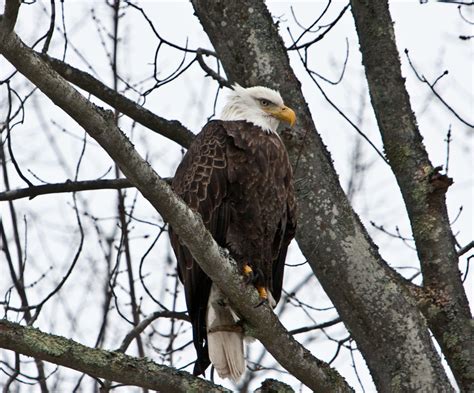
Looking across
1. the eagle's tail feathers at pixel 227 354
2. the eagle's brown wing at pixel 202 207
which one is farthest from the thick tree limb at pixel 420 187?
the eagle's tail feathers at pixel 227 354

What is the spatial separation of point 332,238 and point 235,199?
2.46 ft

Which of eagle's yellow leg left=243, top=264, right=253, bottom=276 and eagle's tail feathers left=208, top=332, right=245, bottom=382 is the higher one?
eagle's yellow leg left=243, top=264, right=253, bottom=276

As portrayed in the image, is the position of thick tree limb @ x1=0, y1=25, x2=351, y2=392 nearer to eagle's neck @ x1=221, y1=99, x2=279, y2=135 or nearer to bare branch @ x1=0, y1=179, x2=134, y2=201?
bare branch @ x1=0, y1=179, x2=134, y2=201

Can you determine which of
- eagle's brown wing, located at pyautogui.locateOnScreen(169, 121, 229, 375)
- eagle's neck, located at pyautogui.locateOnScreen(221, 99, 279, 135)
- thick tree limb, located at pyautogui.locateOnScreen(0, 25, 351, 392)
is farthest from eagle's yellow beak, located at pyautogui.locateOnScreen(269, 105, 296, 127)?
thick tree limb, located at pyautogui.locateOnScreen(0, 25, 351, 392)

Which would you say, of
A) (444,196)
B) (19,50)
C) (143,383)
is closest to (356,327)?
(444,196)

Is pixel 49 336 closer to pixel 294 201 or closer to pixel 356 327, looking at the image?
pixel 356 327

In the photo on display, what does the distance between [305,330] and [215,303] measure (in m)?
0.65

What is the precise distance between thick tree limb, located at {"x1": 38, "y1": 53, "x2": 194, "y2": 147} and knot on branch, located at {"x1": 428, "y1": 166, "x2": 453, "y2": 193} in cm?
133

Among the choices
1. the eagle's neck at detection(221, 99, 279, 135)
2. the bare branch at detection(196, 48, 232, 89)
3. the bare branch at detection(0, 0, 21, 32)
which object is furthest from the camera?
the bare branch at detection(196, 48, 232, 89)

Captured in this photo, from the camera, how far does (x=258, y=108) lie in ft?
16.1

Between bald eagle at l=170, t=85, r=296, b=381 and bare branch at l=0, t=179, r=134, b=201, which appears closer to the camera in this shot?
bald eagle at l=170, t=85, r=296, b=381

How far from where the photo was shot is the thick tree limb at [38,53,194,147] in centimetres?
459

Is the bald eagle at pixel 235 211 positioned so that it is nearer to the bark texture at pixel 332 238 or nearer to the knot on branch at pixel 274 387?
the bark texture at pixel 332 238

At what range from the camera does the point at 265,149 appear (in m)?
4.61
